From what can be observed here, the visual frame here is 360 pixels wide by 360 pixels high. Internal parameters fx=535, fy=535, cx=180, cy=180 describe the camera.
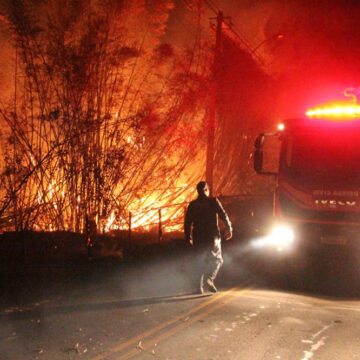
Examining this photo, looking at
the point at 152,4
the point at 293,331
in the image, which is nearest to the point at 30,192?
the point at 152,4

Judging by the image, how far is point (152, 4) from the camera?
12.8 metres

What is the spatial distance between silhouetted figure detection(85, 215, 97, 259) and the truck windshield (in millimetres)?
4451

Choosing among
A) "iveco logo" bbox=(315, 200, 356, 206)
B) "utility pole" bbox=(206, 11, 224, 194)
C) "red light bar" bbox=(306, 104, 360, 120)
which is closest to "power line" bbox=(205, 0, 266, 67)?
"utility pole" bbox=(206, 11, 224, 194)

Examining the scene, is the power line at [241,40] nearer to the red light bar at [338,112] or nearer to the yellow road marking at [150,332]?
the red light bar at [338,112]

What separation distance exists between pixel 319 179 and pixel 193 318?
3.96m

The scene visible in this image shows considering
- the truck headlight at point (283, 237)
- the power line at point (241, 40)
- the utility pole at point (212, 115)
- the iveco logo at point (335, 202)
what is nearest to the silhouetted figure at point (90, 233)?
the truck headlight at point (283, 237)

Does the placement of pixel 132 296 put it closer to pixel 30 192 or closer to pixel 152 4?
pixel 30 192

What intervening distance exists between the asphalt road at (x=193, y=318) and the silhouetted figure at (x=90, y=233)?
58.7 inches

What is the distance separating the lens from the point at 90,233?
1176cm

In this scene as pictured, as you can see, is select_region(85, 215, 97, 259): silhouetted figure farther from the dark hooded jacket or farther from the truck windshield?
the truck windshield

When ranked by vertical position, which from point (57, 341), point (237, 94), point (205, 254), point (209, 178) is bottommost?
point (57, 341)

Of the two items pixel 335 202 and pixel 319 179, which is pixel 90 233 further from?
pixel 335 202

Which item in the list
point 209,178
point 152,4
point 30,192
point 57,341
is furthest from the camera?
point 209,178

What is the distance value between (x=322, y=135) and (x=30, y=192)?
6037 millimetres
